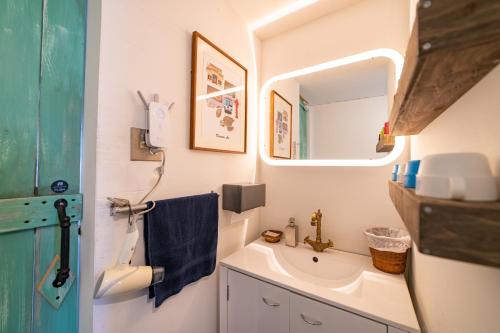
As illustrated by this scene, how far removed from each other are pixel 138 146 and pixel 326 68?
1220mm

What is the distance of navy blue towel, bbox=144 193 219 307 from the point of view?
81 centimetres

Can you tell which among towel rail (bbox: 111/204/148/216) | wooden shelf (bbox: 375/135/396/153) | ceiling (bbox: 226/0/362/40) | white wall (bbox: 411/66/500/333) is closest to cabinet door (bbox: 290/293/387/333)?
white wall (bbox: 411/66/500/333)

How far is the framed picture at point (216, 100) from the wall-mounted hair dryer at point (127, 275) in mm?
482

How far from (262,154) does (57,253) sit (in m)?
1.21

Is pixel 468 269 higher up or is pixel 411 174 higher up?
pixel 411 174

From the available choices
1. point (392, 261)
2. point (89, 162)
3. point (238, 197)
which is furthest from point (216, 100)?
point (392, 261)

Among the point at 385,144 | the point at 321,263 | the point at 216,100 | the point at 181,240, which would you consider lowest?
the point at 321,263

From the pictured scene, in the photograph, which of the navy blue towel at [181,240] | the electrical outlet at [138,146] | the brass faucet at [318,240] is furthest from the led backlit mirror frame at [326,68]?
the electrical outlet at [138,146]

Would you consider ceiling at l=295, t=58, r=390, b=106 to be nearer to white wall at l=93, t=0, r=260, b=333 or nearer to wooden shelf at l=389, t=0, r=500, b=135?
white wall at l=93, t=0, r=260, b=333

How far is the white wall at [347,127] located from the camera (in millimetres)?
1192

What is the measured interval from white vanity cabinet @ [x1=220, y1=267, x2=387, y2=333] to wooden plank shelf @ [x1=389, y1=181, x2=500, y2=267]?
64 cm

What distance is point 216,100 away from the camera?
111 centimetres

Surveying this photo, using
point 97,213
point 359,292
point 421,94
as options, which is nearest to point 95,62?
point 97,213

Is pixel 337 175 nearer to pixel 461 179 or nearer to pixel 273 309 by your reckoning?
pixel 273 309
